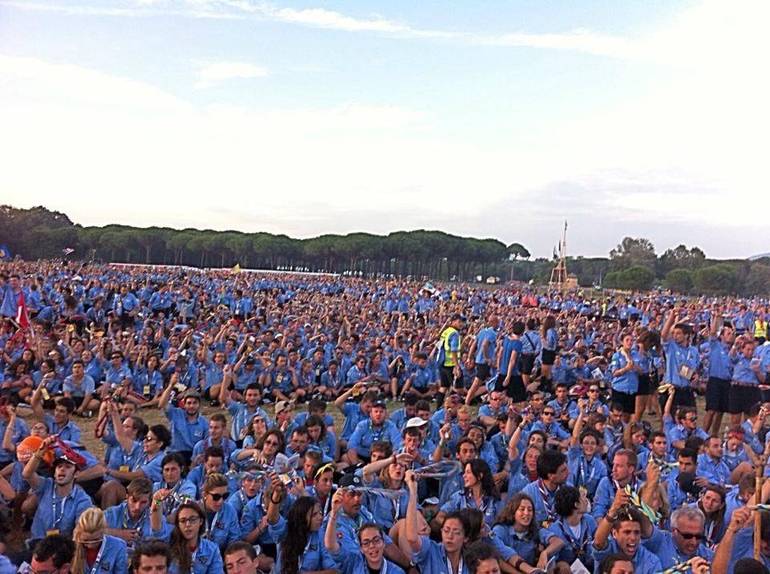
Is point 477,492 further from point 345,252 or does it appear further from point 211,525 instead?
point 345,252

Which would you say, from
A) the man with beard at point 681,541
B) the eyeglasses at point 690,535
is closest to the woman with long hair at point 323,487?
the man with beard at point 681,541

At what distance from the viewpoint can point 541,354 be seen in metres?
13.2

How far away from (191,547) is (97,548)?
1.87 feet

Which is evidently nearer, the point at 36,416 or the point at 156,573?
the point at 156,573

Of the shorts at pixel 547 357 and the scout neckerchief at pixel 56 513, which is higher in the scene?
Result: the shorts at pixel 547 357

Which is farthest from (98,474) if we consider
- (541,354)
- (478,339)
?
(541,354)

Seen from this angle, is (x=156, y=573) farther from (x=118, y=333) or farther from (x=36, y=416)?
(x=118, y=333)

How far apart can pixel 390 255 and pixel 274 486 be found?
78390 mm

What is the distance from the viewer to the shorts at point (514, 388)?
10.9 meters

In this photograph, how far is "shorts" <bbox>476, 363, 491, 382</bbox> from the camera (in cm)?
1216

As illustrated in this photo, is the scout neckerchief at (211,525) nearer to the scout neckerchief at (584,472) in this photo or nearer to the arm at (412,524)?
the arm at (412,524)

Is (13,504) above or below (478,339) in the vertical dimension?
below

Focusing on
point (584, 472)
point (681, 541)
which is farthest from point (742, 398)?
point (681, 541)

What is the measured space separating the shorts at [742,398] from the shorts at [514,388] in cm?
302
